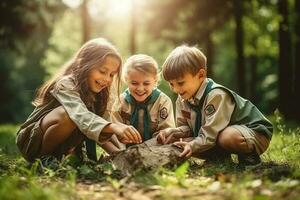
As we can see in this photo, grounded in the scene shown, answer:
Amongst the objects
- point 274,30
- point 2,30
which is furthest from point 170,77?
point 274,30

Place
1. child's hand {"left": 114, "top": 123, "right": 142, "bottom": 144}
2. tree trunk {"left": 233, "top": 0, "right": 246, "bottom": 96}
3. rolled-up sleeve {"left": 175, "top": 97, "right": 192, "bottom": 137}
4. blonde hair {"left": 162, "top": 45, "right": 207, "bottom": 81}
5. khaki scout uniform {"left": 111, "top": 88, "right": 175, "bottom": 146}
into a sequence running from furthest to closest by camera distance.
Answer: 1. tree trunk {"left": 233, "top": 0, "right": 246, "bottom": 96}
2. khaki scout uniform {"left": 111, "top": 88, "right": 175, "bottom": 146}
3. rolled-up sleeve {"left": 175, "top": 97, "right": 192, "bottom": 137}
4. blonde hair {"left": 162, "top": 45, "right": 207, "bottom": 81}
5. child's hand {"left": 114, "top": 123, "right": 142, "bottom": 144}

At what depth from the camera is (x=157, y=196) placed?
2785mm

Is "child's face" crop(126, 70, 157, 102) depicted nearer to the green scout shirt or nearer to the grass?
the green scout shirt

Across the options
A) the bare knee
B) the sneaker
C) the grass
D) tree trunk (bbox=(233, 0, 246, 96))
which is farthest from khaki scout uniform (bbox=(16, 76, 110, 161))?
tree trunk (bbox=(233, 0, 246, 96))

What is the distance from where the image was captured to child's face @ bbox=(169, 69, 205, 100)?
4590 mm

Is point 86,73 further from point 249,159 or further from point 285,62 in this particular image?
point 285,62

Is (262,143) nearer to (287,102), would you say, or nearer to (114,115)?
(114,115)

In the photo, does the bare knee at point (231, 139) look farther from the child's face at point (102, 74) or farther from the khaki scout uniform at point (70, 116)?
the child's face at point (102, 74)

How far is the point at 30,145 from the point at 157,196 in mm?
2235

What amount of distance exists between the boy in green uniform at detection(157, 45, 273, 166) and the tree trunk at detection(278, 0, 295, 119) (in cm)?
805

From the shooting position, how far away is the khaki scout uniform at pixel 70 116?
4.18m

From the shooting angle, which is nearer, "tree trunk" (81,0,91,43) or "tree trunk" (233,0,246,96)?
"tree trunk" (233,0,246,96)

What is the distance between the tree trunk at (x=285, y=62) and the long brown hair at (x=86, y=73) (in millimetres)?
8344

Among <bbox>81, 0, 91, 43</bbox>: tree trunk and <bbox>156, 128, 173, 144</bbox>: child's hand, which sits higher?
<bbox>81, 0, 91, 43</bbox>: tree trunk
